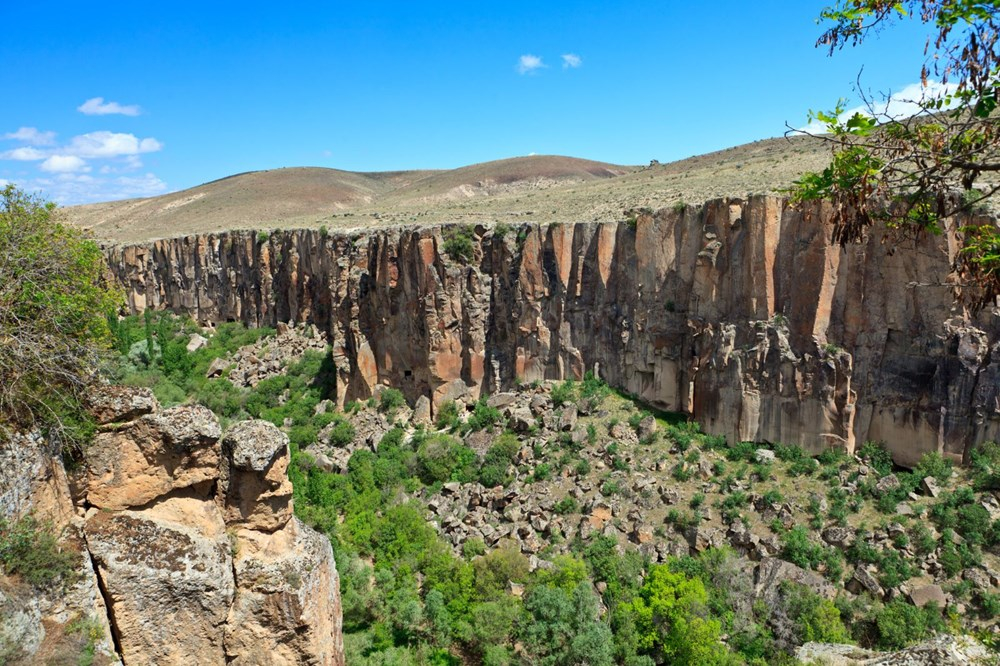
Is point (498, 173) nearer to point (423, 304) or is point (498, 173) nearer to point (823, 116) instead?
point (423, 304)

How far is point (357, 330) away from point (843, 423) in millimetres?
24496

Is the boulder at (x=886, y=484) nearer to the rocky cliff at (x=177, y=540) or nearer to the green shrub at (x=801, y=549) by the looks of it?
the green shrub at (x=801, y=549)

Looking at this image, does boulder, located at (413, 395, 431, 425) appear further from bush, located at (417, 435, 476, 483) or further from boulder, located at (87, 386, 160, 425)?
boulder, located at (87, 386, 160, 425)

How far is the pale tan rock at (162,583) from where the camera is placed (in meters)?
8.28

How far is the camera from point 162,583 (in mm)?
8391

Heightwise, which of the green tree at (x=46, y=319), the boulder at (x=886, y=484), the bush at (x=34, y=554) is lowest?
the boulder at (x=886, y=484)

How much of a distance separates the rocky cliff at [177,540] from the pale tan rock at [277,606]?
0.05 ft

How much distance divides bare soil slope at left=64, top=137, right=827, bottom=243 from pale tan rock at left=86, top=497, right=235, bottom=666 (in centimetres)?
972

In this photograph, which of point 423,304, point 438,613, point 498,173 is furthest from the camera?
point 498,173

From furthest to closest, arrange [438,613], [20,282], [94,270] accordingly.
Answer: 1. [438,613]
2. [94,270]
3. [20,282]

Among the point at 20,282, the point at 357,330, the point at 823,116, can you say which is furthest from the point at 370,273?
the point at 823,116

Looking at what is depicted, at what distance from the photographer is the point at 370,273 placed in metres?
35.5

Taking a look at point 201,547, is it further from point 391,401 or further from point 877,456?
point 391,401

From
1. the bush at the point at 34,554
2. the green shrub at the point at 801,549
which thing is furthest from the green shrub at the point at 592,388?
the bush at the point at 34,554
